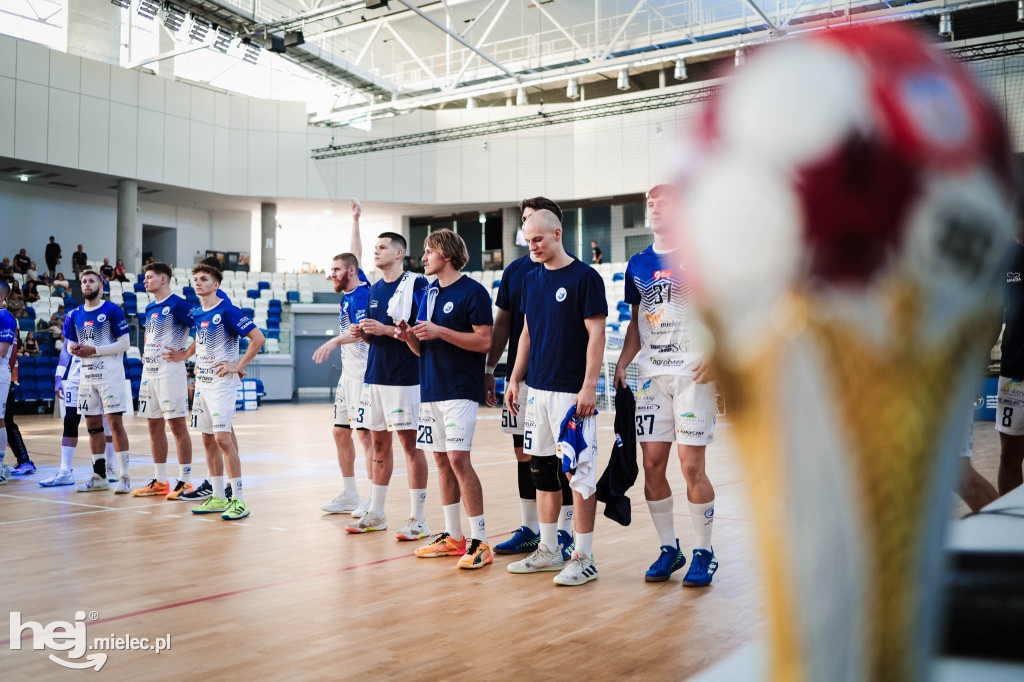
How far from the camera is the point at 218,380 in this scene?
6.36 metres

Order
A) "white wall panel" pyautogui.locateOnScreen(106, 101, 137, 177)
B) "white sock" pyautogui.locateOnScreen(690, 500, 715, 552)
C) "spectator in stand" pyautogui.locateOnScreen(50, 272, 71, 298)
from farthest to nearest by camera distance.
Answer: "white wall panel" pyautogui.locateOnScreen(106, 101, 137, 177) < "spectator in stand" pyautogui.locateOnScreen(50, 272, 71, 298) < "white sock" pyautogui.locateOnScreen(690, 500, 715, 552)

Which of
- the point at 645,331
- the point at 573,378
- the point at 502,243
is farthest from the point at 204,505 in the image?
the point at 502,243

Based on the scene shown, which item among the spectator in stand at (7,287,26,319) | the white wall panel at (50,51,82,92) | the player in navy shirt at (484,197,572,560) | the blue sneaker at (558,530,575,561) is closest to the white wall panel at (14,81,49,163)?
the white wall panel at (50,51,82,92)

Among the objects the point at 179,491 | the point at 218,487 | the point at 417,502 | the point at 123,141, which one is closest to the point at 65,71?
the point at 123,141

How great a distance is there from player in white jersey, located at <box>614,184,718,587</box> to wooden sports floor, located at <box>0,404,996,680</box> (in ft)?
0.67

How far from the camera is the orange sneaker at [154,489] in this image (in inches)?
283

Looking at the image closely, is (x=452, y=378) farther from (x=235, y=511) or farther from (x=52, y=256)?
(x=52, y=256)

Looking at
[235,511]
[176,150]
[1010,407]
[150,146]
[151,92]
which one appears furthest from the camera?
[176,150]

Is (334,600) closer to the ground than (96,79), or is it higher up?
closer to the ground

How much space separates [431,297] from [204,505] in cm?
302

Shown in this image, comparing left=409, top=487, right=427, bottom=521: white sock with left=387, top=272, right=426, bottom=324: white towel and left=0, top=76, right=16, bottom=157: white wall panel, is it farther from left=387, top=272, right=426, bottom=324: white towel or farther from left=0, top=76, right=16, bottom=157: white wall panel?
left=0, top=76, right=16, bottom=157: white wall panel

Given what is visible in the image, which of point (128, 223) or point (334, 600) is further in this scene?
point (128, 223)

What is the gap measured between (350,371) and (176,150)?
21.0 meters

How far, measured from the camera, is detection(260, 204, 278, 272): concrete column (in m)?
27.2
